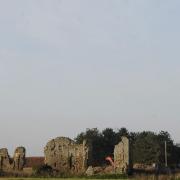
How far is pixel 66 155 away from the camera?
43.9 m

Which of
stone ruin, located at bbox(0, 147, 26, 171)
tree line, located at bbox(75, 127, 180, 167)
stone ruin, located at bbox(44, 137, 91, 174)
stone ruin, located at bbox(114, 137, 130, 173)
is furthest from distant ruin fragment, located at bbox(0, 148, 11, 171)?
tree line, located at bbox(75, 127, 180, 167)

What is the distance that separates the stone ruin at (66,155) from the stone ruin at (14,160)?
2.48m

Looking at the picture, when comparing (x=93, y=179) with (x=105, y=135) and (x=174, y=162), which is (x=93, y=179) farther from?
(x=105, y=135)

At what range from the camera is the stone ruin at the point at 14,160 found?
45.5 m

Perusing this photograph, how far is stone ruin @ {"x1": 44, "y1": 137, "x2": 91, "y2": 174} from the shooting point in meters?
42.6

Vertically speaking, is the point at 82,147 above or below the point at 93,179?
above

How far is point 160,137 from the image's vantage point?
76.2 meters

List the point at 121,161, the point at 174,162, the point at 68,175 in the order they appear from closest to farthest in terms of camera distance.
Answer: the point at 68,175 < the point at 121,161 < the point at 174,162

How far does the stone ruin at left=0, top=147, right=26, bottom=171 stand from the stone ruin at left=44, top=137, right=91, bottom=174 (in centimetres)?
248

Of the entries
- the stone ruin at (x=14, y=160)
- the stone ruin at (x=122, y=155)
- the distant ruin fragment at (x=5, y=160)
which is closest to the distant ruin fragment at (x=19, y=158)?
the stone ruin at (x=14, y=160)

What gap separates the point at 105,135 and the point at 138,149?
41.3 feet

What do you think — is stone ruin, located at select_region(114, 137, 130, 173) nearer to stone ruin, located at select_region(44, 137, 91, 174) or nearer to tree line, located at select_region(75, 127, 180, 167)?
stone ruin, located at select_region(44, 137, 91, 174)

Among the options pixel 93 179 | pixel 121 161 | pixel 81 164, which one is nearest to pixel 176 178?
pixel 93 179

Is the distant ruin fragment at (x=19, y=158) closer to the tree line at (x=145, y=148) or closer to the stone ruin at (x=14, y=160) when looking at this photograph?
the stone ruin at (x=14, y=160)
